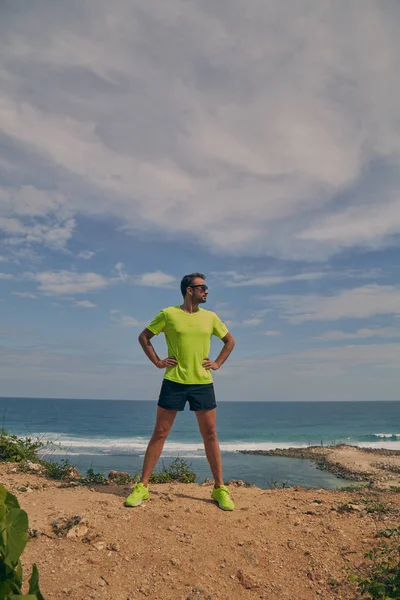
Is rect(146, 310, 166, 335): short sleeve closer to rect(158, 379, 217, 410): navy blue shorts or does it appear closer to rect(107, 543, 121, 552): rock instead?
rect(158, 379, 217, 410): navy blue shorts

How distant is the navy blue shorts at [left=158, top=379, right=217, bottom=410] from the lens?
4.94 m

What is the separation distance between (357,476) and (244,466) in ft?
21.0

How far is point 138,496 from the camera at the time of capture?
4789 mm

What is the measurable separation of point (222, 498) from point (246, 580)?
1489mm

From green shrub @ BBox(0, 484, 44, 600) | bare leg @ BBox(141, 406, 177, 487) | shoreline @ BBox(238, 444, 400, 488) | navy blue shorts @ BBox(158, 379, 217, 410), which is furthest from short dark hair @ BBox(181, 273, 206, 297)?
shoreline @ BBox(238, 444, 400, 488)

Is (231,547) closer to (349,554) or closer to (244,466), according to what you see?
(349,554)

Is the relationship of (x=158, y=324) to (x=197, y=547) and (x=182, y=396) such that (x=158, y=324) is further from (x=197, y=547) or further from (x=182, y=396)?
(x=197, y=547)

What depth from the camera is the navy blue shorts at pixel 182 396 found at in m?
4.94

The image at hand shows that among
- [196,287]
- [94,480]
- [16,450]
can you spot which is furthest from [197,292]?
[16,450]

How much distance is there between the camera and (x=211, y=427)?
5.00 meters

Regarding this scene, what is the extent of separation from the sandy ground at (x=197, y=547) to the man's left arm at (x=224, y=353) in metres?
1.56

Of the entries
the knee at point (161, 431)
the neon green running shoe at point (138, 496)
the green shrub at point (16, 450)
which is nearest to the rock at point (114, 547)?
the neon green running shoe at point (138, 496)

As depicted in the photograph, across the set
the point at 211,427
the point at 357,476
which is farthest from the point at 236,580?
the point at 357,476

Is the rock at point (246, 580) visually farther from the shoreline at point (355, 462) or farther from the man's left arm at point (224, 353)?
the shoreline at point (355, 462)
